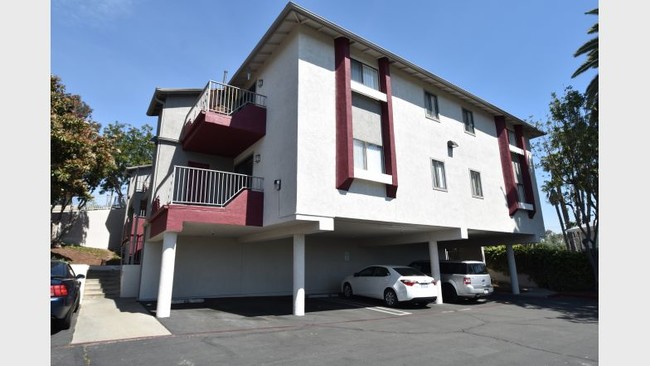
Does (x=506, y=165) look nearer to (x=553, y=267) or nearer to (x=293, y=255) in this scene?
(x=553, y=267)

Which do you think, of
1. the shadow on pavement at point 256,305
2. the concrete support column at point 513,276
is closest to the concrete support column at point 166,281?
the shadow on pavement at point 256,305

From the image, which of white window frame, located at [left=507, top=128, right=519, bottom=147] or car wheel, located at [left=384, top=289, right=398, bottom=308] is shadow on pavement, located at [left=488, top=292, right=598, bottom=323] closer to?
car wheel, located at [left=384, top=289, right=398, bottom=308]

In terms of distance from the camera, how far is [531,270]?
866 inches

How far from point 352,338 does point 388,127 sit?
308 inches

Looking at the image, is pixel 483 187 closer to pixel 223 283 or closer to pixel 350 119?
pixel 350 119

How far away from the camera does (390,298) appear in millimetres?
13781

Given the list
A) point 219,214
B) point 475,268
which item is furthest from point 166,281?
point 475,268

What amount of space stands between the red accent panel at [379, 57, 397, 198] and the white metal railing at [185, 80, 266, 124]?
4.76 m

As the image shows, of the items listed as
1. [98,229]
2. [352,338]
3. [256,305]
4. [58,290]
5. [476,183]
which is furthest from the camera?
[98,229]

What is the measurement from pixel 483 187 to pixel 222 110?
12.7 m

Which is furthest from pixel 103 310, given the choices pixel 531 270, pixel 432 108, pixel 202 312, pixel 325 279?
pixel 531 270

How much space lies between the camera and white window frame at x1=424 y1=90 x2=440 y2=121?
1575 centimetres

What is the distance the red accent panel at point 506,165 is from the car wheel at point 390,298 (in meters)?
8.66

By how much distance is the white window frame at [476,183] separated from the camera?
54.2 feet
